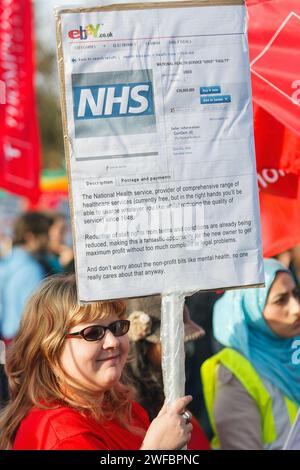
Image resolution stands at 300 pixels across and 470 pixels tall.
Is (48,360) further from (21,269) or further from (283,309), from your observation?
(21,269)

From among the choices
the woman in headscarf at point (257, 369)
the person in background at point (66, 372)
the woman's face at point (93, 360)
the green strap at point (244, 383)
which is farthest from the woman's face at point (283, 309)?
the woman's face at point (93, 360)

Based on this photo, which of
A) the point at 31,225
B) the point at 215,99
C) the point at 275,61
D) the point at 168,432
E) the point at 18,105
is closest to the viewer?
the point at 168,432

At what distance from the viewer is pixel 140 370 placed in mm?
3955

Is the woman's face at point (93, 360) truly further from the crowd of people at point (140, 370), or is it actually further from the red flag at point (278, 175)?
the red flag at point (278, 175)

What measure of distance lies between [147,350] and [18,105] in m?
3.25

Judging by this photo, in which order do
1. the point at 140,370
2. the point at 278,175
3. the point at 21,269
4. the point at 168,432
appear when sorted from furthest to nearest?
the point at 21,269
the point at 140,370
the point at 278,175
the point at 168,432

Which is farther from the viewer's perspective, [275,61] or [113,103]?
[275,61]

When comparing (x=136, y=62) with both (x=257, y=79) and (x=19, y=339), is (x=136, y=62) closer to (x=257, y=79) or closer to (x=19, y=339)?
(x=257, y=79)

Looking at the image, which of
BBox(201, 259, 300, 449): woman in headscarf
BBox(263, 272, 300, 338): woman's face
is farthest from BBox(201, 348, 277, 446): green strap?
BBox(263, 272, 300, 338): woman's face

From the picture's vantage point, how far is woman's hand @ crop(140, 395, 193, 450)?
256 cm

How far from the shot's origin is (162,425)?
8.46 feet

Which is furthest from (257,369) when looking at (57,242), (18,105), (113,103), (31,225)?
(57,242)

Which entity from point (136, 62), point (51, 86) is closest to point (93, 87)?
point (136, 62)
